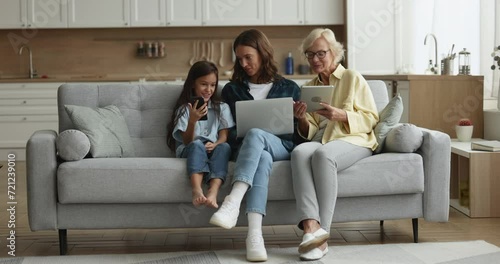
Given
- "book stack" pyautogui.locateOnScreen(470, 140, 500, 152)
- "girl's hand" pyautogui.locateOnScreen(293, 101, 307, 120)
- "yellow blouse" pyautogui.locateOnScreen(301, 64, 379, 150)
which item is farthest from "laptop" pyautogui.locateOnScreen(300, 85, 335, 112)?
"book stack" pyautogui.locateOnScreen(470, 140, 500, 152)

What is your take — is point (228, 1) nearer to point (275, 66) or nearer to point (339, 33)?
point (339, 33)

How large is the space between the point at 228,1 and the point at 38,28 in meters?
2.01

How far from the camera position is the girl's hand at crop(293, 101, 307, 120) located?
377 centimetres

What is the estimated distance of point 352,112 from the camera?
382cm

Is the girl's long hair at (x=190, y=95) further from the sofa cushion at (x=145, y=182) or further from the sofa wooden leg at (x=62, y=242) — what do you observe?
the sofa wooden leg at (x=62, y=242)

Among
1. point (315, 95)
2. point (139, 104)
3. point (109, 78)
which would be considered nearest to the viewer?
point (315, 95)

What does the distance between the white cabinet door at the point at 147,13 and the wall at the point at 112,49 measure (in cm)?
32

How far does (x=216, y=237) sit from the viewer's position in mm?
4094

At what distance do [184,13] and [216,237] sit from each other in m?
4.24

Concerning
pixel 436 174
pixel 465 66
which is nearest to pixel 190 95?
pixel 436 174

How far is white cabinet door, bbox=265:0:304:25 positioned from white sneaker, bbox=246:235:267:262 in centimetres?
478

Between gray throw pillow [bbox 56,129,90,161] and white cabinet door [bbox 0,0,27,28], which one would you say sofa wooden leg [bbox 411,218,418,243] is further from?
white cabinet door [bbox 0,0,27,28]

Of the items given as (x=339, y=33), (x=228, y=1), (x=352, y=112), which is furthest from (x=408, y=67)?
(x=352, y=112)

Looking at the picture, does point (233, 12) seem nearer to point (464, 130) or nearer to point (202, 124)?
point (464, 130)
